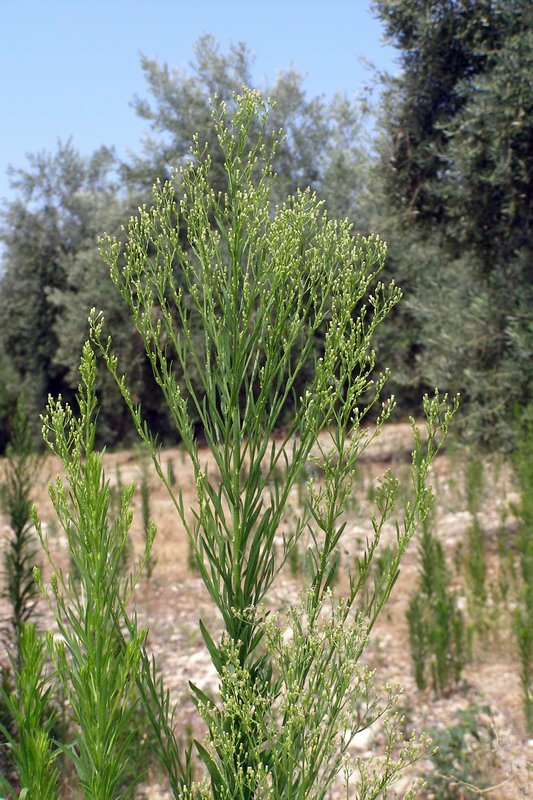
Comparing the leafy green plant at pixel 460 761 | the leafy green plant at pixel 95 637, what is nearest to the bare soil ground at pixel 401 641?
the leafy green plant at pixel 460 761

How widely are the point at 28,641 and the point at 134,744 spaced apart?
2301 mm

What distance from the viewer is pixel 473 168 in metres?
7.94

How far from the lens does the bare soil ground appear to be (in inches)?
161

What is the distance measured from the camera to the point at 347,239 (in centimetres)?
210

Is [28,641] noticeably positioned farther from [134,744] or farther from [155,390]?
[155,390]

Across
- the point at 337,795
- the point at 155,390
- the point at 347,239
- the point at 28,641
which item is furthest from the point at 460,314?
the point at 155,390

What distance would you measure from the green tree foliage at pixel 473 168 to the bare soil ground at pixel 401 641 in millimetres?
1374

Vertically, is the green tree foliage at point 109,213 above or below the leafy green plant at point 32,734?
above

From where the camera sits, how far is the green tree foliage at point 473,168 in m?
7.63

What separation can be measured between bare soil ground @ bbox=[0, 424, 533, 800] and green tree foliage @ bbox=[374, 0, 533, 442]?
1374 mm

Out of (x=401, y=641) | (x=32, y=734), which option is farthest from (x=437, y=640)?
(x=32, y=734)

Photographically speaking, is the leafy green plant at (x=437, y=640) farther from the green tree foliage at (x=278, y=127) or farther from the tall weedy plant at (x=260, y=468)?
the green tree foliage at (x=278, y=127)

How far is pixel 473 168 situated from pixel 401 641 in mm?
4654

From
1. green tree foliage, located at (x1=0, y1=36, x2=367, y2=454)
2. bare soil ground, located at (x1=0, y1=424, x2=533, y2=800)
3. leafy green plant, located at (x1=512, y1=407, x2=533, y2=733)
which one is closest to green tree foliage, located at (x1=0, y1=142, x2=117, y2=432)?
green tree foliage, located at (x1=0, y1=36, x2=367, y2=454)
